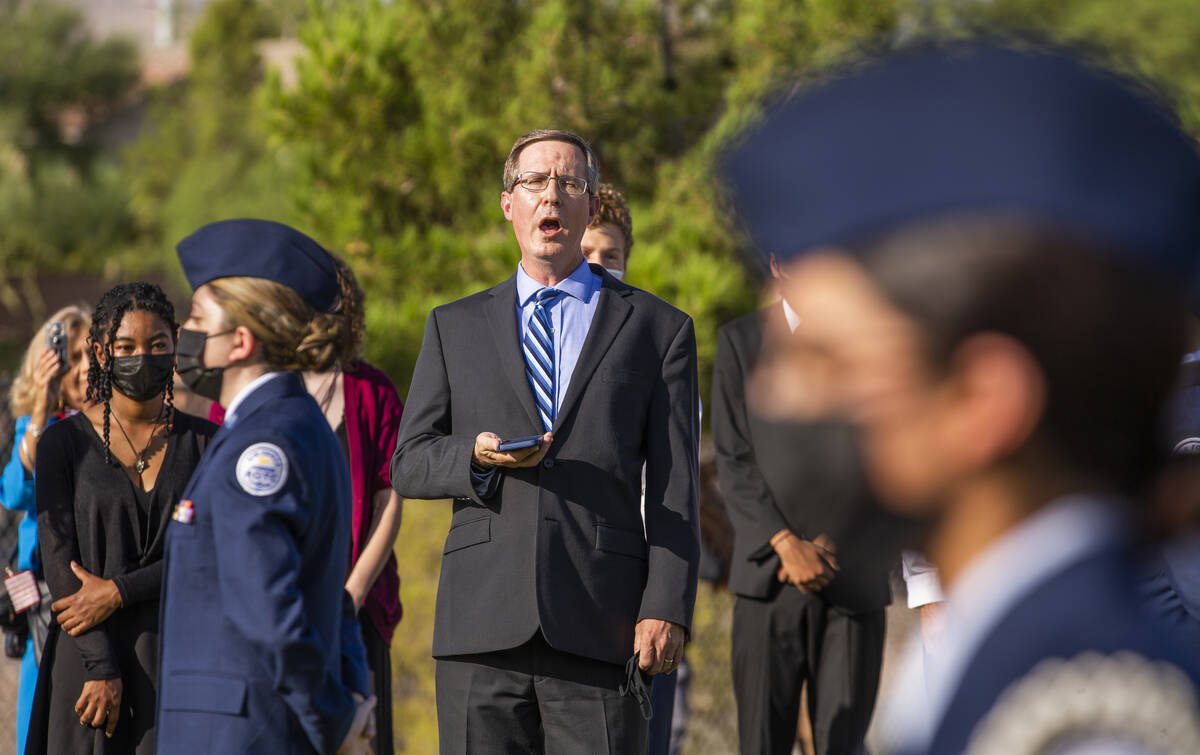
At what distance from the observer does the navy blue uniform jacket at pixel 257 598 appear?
2855 mm

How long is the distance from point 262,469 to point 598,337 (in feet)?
3.52

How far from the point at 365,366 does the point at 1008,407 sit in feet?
12.4

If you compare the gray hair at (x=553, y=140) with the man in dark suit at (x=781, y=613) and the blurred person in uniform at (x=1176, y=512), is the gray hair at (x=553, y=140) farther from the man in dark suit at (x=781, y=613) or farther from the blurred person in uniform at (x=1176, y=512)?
the blurred person in uniform at (x=1176, y=512)

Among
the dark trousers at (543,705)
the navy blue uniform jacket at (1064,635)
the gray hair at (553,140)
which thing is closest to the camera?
the navy blue uniform jacket at (1064,635)

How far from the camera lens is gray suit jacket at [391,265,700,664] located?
11.3 ft

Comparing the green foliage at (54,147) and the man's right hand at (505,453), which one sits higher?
the green foliage at (54,147)

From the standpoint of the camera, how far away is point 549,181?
3.75 metres

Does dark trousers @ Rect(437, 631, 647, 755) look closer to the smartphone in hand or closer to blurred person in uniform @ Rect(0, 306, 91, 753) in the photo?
the smartphone in hand

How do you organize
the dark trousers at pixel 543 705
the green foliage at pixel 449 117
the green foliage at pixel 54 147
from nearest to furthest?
the dark trousers at pixel 543 705 → the green foliage at pixel 449 117 → the green foliage at pixel 54 147

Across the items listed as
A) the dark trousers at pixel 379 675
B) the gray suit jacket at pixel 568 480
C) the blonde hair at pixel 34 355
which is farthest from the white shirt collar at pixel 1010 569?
the blonde hair at pixel 34 355

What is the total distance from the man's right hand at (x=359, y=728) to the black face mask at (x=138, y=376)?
1.64 meters

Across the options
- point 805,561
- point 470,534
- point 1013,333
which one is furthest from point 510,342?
point 1013,333

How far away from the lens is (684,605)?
3514 millimetres

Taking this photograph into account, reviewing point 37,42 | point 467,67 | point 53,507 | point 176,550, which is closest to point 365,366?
point 53,507
